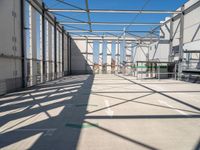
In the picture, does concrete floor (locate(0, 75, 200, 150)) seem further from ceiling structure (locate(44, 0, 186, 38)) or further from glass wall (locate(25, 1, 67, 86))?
ceiling structure (locate(44, 0, 186, 38))

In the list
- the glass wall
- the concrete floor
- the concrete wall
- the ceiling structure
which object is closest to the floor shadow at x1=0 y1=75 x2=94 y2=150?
the concrete floor

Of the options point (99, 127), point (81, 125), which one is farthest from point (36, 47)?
point (99, 127)

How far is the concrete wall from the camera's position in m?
9.59

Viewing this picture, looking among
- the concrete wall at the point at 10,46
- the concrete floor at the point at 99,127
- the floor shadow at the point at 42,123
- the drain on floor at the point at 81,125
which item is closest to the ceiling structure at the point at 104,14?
the concrete wall at the point at 10,46

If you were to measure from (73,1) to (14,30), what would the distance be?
533 cm

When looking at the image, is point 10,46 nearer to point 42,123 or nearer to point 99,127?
point 42,123

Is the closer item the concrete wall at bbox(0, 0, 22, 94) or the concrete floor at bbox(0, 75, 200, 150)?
the concrete floor at bbox(0, 75, 200, 150)

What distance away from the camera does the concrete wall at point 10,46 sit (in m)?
9.59

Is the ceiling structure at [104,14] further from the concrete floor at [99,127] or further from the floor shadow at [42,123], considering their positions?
the concrete floor at [99,127]

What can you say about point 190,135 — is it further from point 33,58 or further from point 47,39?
point 47,39

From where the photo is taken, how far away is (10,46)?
10367 mm

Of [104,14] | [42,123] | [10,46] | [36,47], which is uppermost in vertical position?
[104,14]

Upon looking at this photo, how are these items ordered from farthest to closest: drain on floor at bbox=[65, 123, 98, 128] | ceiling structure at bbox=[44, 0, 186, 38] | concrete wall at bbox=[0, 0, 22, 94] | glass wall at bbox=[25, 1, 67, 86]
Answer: ceiling structure at bbox=[44, 0, 186, 38] < glass wall at bbox=[25, 1, 67, 86] < concrete wall at bbox=[0, 0, 22, 94] < drain on floor at bbox=[65, 123, 98, 128]

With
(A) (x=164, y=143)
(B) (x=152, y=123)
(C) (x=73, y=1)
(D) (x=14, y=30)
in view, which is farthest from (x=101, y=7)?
(A) (x=164, y=143)
